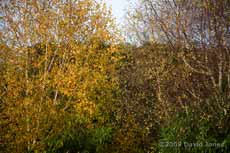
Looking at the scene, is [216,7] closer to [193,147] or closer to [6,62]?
[193,147]

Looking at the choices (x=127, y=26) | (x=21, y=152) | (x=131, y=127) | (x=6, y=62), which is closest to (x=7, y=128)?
(x=21, y=152)

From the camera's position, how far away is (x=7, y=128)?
11406mm

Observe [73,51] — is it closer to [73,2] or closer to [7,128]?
[73,2]

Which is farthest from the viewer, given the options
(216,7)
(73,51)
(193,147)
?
(73,51)

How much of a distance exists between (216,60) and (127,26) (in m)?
8.90

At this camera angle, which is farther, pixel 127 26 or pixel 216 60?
pixel 127 26

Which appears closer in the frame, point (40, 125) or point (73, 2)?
point (40, 125)

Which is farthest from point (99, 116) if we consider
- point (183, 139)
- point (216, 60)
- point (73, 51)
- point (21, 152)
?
point (216, 60)

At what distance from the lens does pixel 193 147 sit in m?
9.36

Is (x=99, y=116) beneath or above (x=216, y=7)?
beneath

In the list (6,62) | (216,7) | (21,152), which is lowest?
(21,152)

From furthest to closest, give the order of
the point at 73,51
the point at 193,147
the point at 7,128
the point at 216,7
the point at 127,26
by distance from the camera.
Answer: the point at 127,26, the point at 73,51, the point at 7,128, the point at 193,147, the point at 216,7

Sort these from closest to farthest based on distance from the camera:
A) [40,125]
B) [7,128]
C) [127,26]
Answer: [7,128] → [40,125] → [127,26]

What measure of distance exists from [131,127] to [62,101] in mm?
2887
